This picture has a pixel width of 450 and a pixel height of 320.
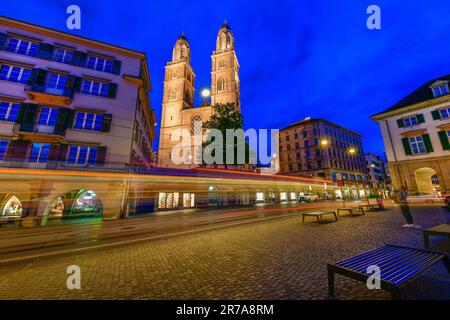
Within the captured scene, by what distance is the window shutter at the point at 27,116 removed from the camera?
14484 millimetres

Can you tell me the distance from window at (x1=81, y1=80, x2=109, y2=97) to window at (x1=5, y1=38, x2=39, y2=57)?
5084 millimetres

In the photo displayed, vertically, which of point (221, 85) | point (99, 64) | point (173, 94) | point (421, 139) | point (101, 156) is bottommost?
point (101, 156)

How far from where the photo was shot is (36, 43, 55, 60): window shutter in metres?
16.8

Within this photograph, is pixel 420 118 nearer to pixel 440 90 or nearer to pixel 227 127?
pixel 440 90

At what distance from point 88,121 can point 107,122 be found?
159 centimetres

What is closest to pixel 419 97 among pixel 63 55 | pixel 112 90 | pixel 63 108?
pixel 112 90

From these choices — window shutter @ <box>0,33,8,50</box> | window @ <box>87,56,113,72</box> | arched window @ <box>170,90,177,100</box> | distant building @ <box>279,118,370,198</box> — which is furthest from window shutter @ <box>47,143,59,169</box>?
distant building @ <box>279,118,370,198</box>

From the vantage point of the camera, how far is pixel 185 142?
48.4 meters

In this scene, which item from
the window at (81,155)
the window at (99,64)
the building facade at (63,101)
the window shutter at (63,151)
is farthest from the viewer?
the window at (99,64)

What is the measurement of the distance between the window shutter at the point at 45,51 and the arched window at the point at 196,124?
3228cm

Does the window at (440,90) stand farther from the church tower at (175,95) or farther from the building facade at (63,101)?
the church tower at (175,95)

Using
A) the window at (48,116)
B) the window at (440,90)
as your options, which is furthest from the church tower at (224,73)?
the window at (48,116)

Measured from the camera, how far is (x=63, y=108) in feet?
52.1
